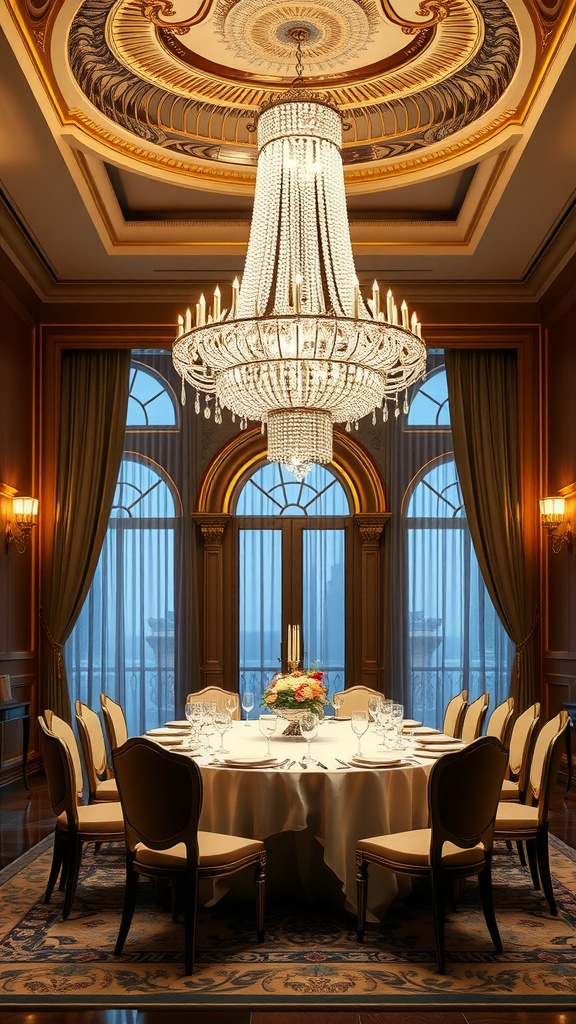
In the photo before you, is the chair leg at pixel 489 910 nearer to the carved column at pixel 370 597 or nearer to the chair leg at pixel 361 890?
the chair leg at pixel 361 890

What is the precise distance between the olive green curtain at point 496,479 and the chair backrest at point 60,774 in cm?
514

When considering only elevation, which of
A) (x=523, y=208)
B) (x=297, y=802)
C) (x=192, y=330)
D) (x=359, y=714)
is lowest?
(x=297, y=802)

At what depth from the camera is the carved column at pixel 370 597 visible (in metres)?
10.1

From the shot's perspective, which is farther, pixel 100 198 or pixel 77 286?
pixel 77 286

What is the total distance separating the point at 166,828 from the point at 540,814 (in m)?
1.82

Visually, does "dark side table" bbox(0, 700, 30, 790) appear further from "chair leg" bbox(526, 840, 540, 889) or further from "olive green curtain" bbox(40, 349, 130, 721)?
"chair leg" bbox(526, 840, 540, 889)

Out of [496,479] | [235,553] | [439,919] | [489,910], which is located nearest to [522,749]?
[489,910]

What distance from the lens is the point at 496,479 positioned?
9.42m

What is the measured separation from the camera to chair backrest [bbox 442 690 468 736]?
6.92 m

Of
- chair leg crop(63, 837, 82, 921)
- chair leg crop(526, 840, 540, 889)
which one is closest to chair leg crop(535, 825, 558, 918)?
chair leg crop(526, 840, 540, 889)

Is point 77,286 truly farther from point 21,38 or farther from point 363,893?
point 363,893

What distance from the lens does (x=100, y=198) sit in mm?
7562

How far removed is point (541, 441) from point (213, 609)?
3524mm

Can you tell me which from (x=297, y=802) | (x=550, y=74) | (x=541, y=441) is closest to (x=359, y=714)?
(x=297, y=802)
